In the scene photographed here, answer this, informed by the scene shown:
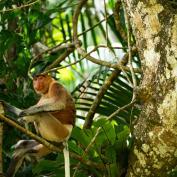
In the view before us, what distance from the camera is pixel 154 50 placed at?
7.10 feet

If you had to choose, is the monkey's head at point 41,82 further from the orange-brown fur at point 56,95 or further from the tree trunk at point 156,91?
the tree trunk at point 156,91

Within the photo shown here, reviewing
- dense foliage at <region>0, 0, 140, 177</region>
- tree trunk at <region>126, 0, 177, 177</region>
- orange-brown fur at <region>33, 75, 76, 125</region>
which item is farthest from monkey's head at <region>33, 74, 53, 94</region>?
tree trunk at <region>126, 0, 177, 177</region>

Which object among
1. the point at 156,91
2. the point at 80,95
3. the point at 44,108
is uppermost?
the point at 156,91

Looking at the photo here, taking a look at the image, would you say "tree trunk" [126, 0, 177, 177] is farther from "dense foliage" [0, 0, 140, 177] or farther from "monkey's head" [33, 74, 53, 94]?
"monkey's head" [33, 74, 53, 94]

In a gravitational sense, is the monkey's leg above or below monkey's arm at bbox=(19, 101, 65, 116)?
below

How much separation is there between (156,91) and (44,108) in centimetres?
75

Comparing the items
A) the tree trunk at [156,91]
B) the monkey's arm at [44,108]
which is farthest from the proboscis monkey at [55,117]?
the tree trunk at [156,91]

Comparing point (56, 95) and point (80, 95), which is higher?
point (56, 95)

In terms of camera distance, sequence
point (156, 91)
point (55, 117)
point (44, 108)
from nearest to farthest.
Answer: point (156, 91) < point (44, 108) < point (55, 117)

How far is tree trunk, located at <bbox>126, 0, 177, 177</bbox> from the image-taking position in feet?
6.78

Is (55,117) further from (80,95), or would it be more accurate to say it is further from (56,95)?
(80,95)

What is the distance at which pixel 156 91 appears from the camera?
212 cm

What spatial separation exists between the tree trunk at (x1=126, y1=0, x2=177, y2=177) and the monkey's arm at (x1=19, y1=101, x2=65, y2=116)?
2.03ft

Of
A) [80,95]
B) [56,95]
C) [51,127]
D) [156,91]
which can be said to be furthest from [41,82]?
[156,91]
